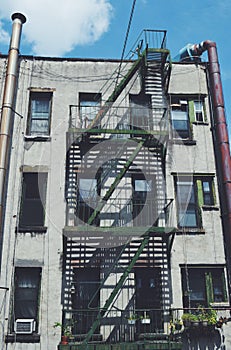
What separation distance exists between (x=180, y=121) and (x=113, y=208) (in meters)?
4.93

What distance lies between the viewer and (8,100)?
49.5ft

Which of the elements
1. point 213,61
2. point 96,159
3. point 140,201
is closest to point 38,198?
point 96,159

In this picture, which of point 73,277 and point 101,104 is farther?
point 101,104

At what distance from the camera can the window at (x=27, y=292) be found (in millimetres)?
12828

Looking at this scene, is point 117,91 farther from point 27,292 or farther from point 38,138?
point 27,292

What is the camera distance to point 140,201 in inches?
576

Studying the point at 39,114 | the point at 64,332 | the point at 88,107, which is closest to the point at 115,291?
the point at 64,332

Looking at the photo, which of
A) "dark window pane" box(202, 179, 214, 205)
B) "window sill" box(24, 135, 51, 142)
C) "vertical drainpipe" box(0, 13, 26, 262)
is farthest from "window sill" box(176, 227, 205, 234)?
"vertical drainpipe" box(0, 13, 26, 262)

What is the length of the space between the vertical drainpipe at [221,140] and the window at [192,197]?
1.62 ft

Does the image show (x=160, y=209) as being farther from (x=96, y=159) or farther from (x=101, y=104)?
(x=101, y=104)

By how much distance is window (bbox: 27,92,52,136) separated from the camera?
51.2 ft

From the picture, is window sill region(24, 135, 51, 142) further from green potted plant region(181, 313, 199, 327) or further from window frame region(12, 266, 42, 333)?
green potted plant region(181, 313, 199, 327)

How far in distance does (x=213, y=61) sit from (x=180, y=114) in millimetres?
2841

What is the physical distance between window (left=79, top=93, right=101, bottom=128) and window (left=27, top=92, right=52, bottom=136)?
136 centimetres
